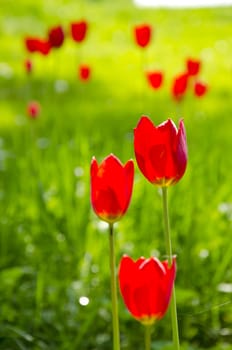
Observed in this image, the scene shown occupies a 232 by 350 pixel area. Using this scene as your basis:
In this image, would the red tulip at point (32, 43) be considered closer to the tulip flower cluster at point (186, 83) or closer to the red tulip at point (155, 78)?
the red tulip at point (155, 78)

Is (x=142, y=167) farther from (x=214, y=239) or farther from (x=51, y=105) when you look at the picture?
(x=51, y=105)

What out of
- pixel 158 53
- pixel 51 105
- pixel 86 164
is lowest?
pixel 86 164

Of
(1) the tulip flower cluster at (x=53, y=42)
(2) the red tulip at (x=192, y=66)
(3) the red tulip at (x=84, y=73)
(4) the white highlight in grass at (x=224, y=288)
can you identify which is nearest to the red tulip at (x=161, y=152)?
(4) the white highlight in grass at (x=224, y=288)

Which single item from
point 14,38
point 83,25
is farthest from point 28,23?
point 83,25

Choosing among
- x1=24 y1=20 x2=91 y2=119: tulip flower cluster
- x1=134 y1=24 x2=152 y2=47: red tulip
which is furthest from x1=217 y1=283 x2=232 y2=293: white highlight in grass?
x1=134 y1=24 x2=152 y2=47: red tulip

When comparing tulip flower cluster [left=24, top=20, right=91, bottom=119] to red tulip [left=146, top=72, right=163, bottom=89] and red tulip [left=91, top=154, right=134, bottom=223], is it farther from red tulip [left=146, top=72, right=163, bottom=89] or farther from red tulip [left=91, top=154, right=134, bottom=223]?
red tulip [left=91, top=154, right=134, bottom=223]

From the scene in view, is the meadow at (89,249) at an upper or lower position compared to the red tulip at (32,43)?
lower
